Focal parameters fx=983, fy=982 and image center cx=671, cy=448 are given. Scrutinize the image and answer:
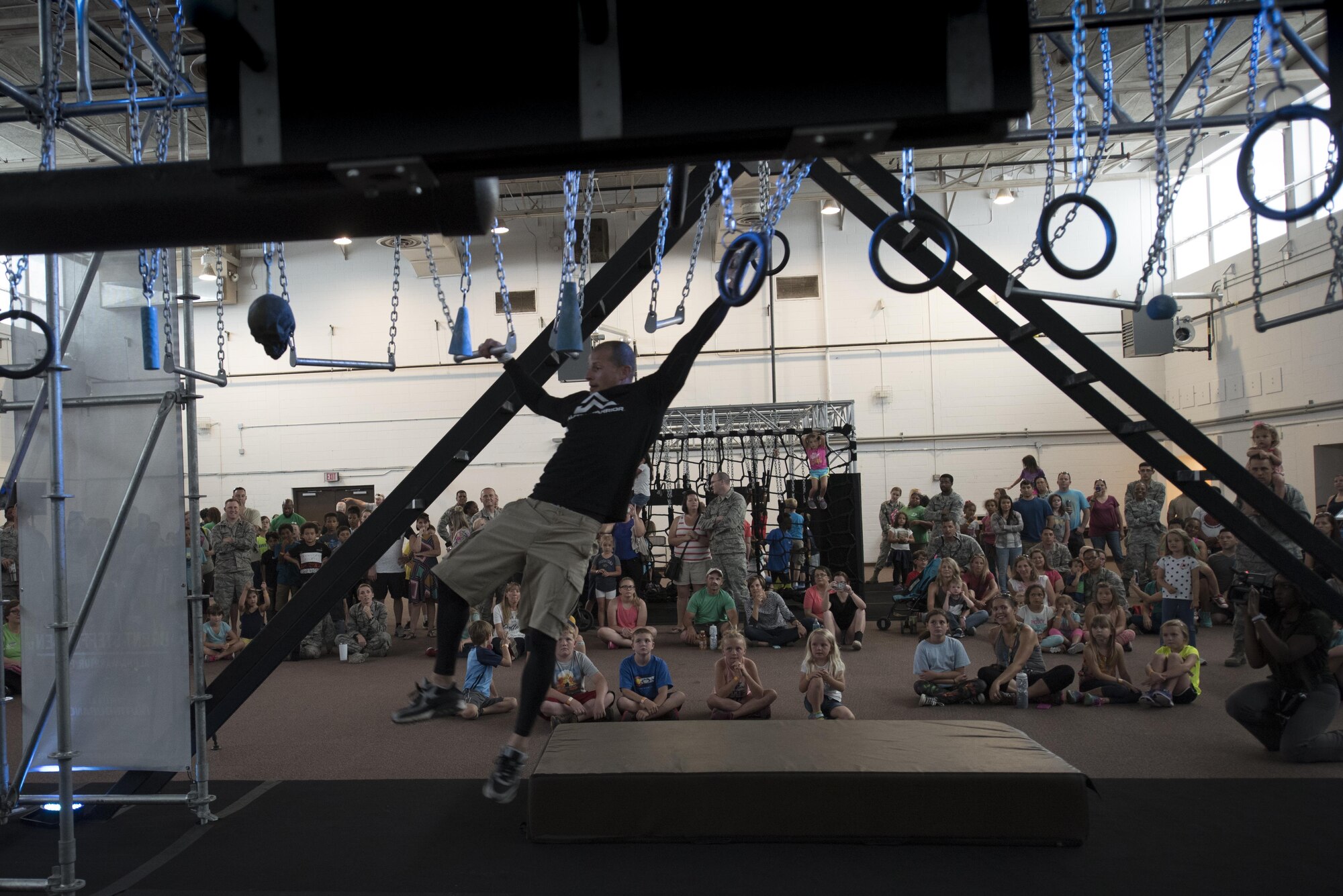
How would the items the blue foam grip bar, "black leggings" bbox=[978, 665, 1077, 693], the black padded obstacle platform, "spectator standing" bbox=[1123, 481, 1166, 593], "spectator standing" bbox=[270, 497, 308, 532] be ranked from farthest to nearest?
"spectator standing" bbox=[270, 497, 308, 532] < "spectator standing" bbox=[1123, 481, 1166, 593] < "black leggings" bbox=[978, 665, 1077, 693] < the blue foam grip bar < the black padded obstacle platform

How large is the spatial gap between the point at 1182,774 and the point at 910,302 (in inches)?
458

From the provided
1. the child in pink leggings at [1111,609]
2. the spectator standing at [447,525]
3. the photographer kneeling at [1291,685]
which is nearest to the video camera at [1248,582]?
the photographer kneeling at [1291,685]

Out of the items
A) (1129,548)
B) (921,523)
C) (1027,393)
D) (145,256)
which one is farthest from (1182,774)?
(1027,393)

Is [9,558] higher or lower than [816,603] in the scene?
higher

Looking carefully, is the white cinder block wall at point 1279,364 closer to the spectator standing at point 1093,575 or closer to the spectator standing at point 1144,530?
the spectator standing at point 1144,530

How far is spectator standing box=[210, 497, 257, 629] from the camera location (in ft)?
30.8

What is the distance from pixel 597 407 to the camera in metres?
3.42

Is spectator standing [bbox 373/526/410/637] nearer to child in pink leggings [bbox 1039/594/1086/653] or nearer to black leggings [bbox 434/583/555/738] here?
child in pink leggings [bbox 1039/594/1086/653]

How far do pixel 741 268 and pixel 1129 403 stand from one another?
2.05 meters

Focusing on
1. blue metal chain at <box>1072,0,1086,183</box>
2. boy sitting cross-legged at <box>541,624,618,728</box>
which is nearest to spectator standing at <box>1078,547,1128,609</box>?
boy sitting cross-legged at <box>541,624,618,728</box>

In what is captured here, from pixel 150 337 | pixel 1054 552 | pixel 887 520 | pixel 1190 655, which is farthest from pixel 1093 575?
pixel 150 337

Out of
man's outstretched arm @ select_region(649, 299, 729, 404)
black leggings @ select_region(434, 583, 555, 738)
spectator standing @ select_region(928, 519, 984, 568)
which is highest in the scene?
man's outstretched arm @ select_region(649, 299, 729, 404)

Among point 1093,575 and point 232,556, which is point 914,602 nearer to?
point 1093,575

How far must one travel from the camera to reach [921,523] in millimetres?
11477
